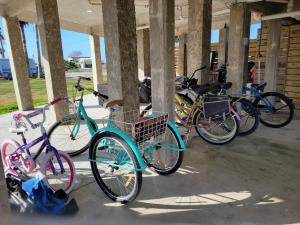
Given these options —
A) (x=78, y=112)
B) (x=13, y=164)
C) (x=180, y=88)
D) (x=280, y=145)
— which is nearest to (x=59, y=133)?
(x=78, y=112)

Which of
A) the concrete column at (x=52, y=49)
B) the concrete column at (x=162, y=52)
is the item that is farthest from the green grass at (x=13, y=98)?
the concrete column at (x=162, y=52)

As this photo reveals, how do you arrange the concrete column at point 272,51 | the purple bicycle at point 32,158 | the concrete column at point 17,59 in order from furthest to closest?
the concrete column at point 17,59, the concrete column at point 272,51, the purple bicycle at point 32,158

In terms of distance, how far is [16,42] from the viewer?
5555mm

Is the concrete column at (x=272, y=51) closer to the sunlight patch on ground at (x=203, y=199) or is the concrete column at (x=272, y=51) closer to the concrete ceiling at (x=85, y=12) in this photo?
the concrete ceiling at (x=85, y=12)

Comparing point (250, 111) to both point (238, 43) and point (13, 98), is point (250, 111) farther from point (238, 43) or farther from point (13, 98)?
point (13, 98)

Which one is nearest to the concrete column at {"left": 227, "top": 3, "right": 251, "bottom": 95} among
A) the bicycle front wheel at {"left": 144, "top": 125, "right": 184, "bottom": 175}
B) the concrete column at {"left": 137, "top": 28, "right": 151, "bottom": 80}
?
the bicycle front wheel at {"left": 144, "top": 125, "right": 184, "bottom": 175}

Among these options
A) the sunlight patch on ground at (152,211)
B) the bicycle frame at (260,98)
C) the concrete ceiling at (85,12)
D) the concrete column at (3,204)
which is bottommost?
the sunlight patch on ground at (152,211)

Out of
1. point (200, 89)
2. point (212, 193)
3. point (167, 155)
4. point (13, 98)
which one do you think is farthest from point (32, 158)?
point (13, 98)

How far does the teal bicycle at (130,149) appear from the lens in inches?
73.1

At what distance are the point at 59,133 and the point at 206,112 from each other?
2004 mm

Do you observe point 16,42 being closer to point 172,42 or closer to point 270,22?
point 172,42

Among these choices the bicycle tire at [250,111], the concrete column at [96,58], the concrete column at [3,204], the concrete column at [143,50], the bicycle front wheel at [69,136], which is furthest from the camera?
the concrete column at [96,58]

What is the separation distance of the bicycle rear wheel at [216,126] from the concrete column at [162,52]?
1.00 meters

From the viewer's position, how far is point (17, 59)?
5.60m
